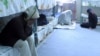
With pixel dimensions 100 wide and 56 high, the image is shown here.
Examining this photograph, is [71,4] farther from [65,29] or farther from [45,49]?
[45,49]

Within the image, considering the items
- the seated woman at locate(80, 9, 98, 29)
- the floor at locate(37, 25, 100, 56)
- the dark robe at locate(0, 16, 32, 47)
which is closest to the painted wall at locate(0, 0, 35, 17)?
the dark robe at locate(0, 16, 32, 47)

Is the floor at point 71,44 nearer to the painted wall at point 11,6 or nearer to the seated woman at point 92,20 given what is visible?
the seated woman at point 92,20

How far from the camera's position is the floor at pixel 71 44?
383 centimetres

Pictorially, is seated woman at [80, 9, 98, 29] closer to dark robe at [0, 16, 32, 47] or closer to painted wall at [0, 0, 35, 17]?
painted wall at [0, 0, 35, 17]

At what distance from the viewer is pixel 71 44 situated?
4414 millimetres

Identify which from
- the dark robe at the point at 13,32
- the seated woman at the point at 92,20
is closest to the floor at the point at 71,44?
the seated woman at the point at 92,20

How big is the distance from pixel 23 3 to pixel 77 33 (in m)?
2.75

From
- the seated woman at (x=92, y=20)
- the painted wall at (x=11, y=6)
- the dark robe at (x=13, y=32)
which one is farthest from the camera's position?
the seated woman at (x=92, y=20)

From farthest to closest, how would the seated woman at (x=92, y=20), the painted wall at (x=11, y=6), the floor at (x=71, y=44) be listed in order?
the seated woman at (x=92, y=20), the floor at (x=71, y=44), the painted wall at (x=11, y=6)

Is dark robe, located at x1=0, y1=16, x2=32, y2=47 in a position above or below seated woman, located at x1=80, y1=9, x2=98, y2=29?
above

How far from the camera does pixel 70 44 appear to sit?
441 centimetres

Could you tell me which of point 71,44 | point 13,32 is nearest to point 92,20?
point 71,44

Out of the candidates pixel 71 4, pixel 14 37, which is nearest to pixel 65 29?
pixel 71 4

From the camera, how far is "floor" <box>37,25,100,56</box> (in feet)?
12.6
